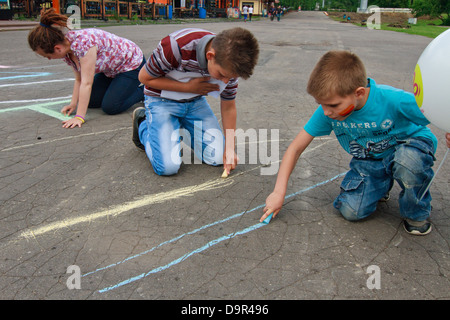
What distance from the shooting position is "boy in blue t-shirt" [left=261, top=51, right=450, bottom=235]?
86.9 inches

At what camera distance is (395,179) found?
95.3 inches

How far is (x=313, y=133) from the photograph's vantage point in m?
2.50

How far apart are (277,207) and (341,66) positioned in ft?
3.14

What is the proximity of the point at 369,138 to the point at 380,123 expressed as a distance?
14 cm

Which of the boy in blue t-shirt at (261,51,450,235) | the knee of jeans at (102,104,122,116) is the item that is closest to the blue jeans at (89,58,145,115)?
the knee of jeans at (102,104,122,116)

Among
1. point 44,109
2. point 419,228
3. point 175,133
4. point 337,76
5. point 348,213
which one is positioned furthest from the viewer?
point 44,109

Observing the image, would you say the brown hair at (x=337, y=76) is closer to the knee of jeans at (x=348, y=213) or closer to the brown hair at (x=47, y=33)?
the knee of jeans at (x=348, y=213)

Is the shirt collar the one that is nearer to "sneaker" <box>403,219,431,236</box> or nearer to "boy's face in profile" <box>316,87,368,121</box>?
"boy's face in profile" <box>316,87,368,121</box>

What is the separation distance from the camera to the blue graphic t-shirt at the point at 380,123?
231cm

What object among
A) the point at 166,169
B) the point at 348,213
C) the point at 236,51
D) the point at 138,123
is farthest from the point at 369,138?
the point at 138,123

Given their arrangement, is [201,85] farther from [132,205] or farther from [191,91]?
[132,205]

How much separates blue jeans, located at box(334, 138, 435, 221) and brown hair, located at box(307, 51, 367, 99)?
21.2 inches
